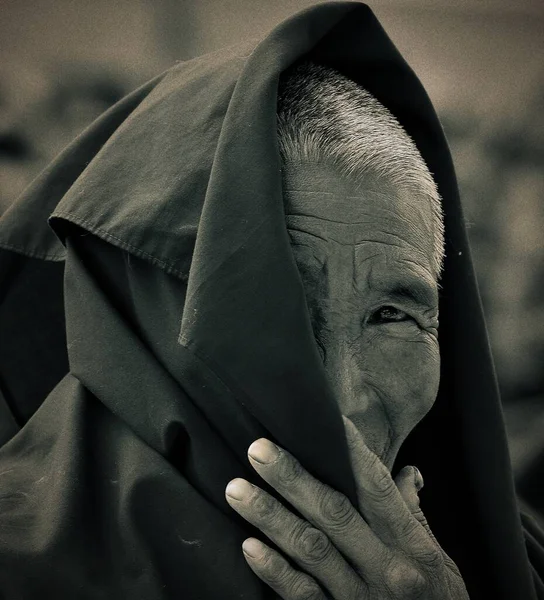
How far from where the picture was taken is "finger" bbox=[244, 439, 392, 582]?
4.45ft

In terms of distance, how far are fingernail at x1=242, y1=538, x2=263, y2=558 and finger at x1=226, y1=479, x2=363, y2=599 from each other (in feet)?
0.09

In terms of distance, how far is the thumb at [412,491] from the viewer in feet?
5.19

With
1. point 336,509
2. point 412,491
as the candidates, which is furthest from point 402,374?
point 336,509

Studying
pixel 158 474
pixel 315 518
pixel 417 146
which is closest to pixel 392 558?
pixel 315 518

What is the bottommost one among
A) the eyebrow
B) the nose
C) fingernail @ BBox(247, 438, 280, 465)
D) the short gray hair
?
fingernail @ BBox(247, 438, 280, 465)

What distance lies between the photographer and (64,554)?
139cm

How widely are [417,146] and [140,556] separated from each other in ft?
3.98

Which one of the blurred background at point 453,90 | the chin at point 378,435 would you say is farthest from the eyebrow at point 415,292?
the blurred background at point 453,90

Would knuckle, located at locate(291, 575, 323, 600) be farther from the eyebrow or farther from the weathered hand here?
the eyebrow

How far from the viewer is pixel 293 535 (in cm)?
138

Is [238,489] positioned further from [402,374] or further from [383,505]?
[402,374]

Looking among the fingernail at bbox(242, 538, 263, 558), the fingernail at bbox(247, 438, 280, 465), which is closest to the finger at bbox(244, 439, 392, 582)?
the fingernail at bbox(247, 438, 280, 465)

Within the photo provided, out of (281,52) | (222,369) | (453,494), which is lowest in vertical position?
(453,494)

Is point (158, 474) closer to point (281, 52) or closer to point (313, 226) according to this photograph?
point (313, 226)
